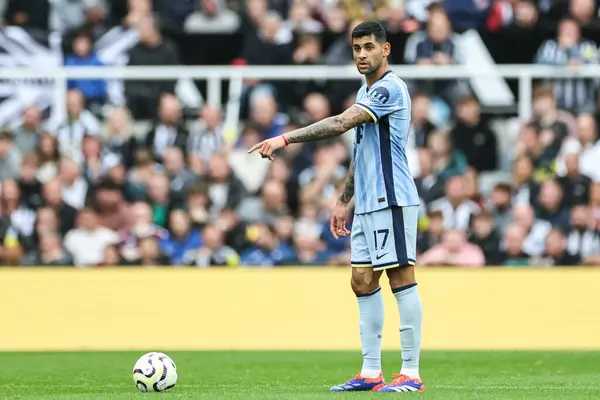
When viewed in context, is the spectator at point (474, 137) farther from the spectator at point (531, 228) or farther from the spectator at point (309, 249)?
the spectator at point (309, 249)

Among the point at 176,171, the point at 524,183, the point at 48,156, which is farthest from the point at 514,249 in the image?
the point at 48,156

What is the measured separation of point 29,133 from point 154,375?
871cm

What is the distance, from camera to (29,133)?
16.3 meters

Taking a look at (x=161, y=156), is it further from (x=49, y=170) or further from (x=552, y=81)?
(x=552, y=81)

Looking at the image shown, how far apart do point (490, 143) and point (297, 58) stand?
2686mm

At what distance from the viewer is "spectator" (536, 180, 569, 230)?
1527 centimetres

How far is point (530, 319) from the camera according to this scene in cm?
1356

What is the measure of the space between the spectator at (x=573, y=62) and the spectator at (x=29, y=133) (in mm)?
6503

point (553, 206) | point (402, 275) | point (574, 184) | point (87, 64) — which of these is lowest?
point (402, 275)

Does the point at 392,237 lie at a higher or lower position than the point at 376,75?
lower

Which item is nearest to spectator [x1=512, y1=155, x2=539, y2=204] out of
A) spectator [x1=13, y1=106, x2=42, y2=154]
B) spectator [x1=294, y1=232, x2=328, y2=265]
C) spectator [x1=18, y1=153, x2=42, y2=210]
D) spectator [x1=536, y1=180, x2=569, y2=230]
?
spectator [x1=536, y1=180, x2=569, y2=230]

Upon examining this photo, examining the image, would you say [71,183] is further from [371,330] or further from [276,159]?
[371,330]

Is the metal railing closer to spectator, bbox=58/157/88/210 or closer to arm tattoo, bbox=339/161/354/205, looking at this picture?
spectator, bbox=58/157/88/210

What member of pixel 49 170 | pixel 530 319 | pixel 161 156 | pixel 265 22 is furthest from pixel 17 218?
pixel 530 319
